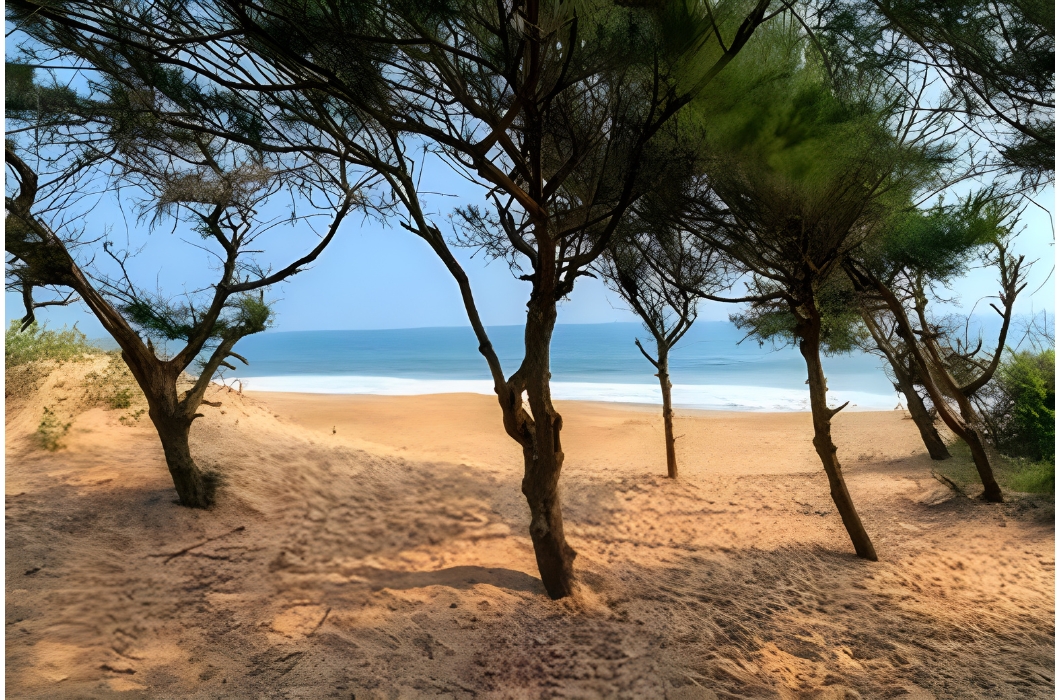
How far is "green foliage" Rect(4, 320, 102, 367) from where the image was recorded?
704 centimetres

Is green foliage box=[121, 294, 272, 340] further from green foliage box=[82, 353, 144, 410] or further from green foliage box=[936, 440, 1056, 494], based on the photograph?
green foliage box=[936, 440, 1056, 494]

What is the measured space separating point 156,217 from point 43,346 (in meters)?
3.27

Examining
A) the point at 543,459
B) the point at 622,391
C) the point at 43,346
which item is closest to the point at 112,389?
the point at 43,346

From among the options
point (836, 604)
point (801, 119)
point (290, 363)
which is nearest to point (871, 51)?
point (801, 119)

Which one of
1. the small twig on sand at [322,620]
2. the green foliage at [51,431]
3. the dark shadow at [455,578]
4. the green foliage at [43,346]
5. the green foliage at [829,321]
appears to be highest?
the green foliage at [829,321]

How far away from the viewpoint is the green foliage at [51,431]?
216 inches

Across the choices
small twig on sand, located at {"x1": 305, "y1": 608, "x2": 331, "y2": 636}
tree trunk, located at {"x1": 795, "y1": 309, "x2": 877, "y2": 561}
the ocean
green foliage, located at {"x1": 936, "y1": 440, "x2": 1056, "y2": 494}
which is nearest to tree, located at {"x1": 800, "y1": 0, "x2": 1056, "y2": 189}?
tree trunk, located at {"x1": 795, "y1": 309, "x2": 877, "y2": 561}

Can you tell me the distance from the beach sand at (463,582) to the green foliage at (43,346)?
662mm

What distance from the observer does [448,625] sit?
3.60 meters

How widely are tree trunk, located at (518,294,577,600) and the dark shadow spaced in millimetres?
211

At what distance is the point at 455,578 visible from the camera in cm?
425

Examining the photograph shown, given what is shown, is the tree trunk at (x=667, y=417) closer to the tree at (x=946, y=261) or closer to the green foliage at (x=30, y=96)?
the tree at (x=946, y=261)

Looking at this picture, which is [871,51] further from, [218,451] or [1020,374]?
[218,451]

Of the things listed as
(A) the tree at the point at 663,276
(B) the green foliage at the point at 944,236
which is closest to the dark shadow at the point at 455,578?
(A) the tree at the point at 663,276
